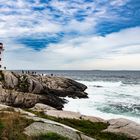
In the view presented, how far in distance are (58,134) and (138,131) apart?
5.70 meters

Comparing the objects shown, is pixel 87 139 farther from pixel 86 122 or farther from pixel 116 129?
pixel 86 122

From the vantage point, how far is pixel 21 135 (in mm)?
9719

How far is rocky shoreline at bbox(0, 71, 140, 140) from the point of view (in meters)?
10.9

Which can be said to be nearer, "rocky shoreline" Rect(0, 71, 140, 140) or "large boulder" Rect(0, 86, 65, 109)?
"rocky shoreline" Rect(0, 71, 140, 140)

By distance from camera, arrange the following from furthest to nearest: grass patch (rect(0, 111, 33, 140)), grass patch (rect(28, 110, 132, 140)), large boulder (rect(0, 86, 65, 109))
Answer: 1. large boulder (rect(0, 86, 65, 109))
2. grass patch (rect(28, 110, 132, 140))
3. grass patch (rect(0, 111, 33, 140))

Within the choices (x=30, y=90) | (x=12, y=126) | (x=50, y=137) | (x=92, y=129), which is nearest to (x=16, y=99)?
(x=30, y=90)

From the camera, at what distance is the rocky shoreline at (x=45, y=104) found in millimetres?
10883

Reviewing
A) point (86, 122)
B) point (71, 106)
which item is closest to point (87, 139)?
point (86, 122)

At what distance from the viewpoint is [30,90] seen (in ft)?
130

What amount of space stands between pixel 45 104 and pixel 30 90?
541 centimetres

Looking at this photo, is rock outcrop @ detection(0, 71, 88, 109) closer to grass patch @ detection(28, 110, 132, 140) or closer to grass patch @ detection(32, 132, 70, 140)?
grass patch @ detection(28, 110, 132, 140)

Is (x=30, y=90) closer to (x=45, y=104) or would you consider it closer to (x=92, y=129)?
(x=45, y=104)

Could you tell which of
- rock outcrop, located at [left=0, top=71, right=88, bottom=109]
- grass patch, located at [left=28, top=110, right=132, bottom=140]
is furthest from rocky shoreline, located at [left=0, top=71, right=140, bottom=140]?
grass patch, located at [left=28, top=110, right=132, bottom=140]

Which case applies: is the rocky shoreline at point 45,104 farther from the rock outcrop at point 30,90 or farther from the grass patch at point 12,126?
the grass patch at point 12,126
